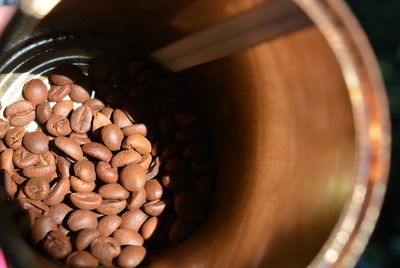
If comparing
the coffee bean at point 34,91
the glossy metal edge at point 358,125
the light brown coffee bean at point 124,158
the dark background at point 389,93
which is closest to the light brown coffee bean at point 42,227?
the light brown coffee bean at point 124,158

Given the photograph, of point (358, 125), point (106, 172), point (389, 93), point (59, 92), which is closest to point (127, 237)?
point (106, 172)

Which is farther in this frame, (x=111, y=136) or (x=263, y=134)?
(x=111, y=136)

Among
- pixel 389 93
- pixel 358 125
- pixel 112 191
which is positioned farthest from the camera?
pixel 389 93

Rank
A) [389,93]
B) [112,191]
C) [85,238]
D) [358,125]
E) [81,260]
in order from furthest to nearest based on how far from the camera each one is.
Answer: [389,93] < [112,191] < [85,238] < [81,260] < [358,125]

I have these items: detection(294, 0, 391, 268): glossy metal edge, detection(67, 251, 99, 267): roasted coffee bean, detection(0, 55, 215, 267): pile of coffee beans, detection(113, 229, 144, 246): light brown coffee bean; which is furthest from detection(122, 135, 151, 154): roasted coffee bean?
detection(294, 0, 391, 268): glossy metal edge

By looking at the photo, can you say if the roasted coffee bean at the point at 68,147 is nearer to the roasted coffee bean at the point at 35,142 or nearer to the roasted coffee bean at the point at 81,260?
the roasted coffee bean at the point at 35,142

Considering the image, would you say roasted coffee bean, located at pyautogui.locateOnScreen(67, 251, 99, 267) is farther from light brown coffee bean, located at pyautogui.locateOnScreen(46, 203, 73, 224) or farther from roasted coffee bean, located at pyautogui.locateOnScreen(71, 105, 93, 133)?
roasted coffee bean, located at pyautogui.locateOnScreen(71, 105, 93, 133)

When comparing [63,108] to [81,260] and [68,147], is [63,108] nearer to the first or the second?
[68,147]
